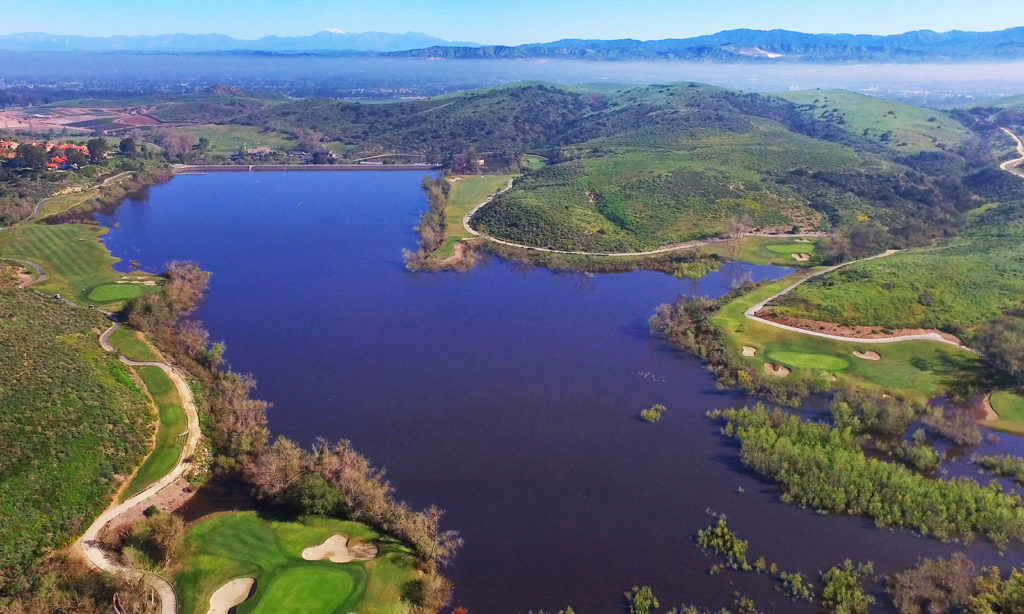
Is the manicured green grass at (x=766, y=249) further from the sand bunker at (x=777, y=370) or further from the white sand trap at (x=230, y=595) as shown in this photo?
the white sand trap at (x=230, y=595)

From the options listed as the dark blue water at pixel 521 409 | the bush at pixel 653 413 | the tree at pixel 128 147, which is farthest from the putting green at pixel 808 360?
the tree at pixel 128 147

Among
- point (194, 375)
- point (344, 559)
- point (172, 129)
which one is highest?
point (172, 129)

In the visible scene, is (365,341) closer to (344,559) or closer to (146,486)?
(146,486)

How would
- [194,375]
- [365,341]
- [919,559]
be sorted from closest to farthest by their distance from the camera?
[919,559]
[194,375]
[365,341]

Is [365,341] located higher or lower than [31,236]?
lower

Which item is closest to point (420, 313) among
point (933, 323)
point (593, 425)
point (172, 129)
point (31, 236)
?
point (593, 425)

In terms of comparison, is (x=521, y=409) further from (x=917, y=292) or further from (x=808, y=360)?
(x=917, y=292)
